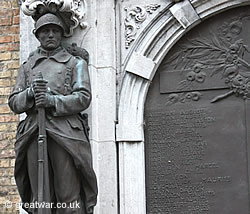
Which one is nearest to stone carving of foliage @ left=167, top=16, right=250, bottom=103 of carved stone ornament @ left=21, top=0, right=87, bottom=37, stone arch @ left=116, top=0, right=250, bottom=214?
stone arch @ left=116, top=0, right=250, bottom=214

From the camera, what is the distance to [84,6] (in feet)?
23.4

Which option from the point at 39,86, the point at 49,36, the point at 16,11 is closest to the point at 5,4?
the point at 16,11

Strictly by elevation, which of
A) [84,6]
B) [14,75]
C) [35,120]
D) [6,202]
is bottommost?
[6,202]

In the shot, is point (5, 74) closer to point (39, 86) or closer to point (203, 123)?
point (39, 86)

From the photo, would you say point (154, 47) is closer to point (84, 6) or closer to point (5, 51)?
point (84, 6)

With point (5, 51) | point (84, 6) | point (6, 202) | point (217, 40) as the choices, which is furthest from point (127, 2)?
point (6, 202)

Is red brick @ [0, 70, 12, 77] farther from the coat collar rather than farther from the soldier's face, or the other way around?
the soldier's face

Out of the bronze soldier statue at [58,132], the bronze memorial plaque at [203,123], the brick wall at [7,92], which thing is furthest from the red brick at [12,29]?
the bronze memorial plaque at [203,123]

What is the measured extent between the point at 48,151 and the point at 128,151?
87cm

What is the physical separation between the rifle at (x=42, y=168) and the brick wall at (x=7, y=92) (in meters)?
1.25

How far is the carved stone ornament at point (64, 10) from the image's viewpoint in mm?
6836

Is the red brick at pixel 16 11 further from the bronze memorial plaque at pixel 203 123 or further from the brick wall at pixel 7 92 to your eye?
the bronze memorial plaque at pixel 203 123

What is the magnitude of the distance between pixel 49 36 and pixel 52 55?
0.58 ft

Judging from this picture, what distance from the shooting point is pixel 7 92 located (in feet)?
25.5
